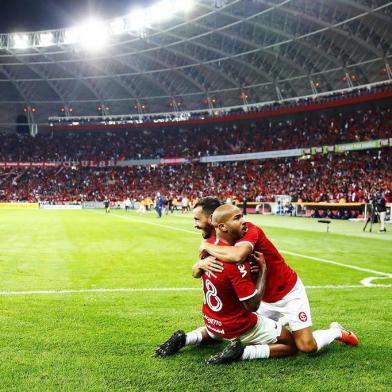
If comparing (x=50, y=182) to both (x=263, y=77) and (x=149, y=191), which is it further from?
(x=263, y=77)

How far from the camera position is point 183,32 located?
54.2 m

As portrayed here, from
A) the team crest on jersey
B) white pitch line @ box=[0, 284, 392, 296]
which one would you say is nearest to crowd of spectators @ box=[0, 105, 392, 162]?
white pitch line @ box=[0, 284, 392, 296]

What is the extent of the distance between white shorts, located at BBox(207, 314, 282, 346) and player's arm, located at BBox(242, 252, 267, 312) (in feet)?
1.58

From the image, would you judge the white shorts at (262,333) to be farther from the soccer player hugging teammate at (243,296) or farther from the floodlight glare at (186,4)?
the floodlight glare at (186,4)

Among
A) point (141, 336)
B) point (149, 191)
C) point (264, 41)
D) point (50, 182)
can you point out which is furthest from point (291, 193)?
point (141, 336)

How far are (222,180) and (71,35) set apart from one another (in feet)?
84.0

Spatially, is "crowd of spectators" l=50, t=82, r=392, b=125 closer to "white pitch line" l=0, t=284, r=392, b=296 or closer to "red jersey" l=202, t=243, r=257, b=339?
"white pitch line" l=0, t=284, r=392, b=296

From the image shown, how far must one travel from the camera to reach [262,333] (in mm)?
5445

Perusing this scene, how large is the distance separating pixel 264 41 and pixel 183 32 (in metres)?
8.55

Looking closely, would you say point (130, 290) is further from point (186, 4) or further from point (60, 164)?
point (60, 164)

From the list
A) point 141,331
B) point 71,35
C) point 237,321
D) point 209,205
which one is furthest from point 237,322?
point 71,35

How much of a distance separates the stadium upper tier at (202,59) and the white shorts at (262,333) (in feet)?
131

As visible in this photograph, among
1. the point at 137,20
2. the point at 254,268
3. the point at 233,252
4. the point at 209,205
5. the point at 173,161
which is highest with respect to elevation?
the point at 137,20

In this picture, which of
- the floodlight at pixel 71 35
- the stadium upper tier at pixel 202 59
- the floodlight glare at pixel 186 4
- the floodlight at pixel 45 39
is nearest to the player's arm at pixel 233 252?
the stadium upper tier at pixel 202 59
